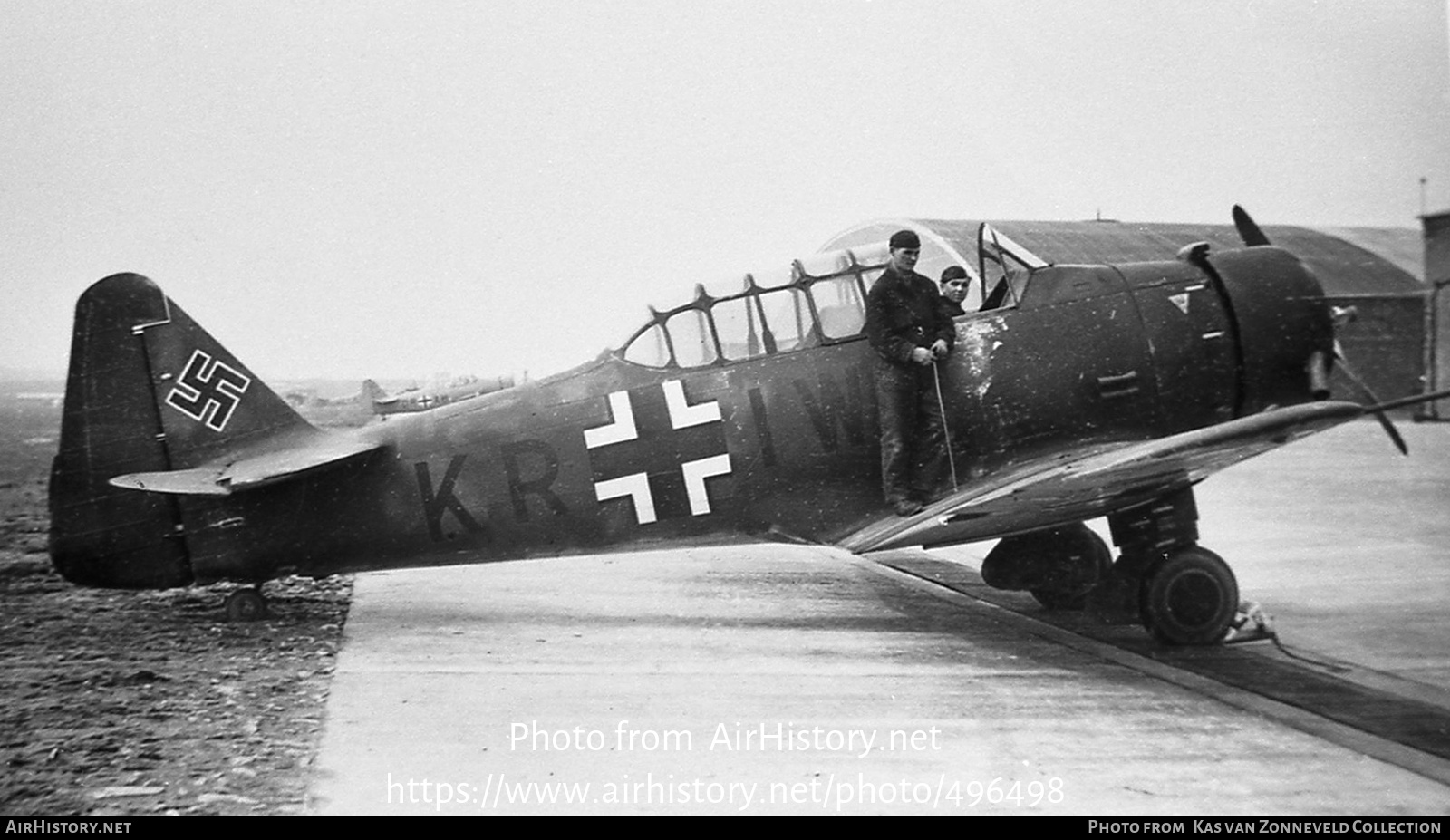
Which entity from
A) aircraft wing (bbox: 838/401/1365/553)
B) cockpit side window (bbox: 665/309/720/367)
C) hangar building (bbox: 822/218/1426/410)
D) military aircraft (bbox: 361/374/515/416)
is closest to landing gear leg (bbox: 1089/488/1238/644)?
aircraft wing (bbox: 838/401/1365/553)

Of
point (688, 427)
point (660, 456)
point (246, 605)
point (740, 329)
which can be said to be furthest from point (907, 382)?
point (246, 605)

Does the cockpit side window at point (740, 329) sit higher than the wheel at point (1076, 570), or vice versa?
the cockpit side window at point (740, 329)

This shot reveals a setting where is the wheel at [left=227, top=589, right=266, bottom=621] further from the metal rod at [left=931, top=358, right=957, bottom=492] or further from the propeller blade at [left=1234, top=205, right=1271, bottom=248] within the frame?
the propeller blade at [left=1234, top=205, right=1271, bottom=248]

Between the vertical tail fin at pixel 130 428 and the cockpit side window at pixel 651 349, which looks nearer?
the vertical tail fin at pixel 130 428

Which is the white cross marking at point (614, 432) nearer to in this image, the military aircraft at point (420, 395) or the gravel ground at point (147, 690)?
the military aircraft at point (420, 395)

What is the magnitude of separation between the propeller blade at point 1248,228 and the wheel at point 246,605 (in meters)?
5.07

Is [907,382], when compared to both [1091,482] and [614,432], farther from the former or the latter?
[614,432]

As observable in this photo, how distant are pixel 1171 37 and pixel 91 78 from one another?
4.83 meters

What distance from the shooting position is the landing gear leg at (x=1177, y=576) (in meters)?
4.38

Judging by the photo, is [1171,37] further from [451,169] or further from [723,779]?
[723,779]

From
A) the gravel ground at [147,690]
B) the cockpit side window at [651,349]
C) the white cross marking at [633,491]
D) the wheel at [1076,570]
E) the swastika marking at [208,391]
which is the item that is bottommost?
the wheel at [1076,570]

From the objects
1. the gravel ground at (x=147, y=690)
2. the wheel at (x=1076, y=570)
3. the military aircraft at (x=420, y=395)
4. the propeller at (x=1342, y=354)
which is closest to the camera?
the gravel ground at (x=147, y=690)

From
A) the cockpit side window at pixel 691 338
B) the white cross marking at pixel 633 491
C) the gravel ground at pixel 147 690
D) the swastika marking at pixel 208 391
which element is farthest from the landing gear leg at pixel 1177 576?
the swastika marking at pixel 208 391

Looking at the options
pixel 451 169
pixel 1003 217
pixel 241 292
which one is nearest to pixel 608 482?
pixel 451 169
